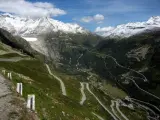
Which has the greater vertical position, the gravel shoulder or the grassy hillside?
the gravel shoulder

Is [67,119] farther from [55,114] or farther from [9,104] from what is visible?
[9,104]

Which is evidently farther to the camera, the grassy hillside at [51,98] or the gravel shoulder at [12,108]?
the grassy hillside at [51,98]

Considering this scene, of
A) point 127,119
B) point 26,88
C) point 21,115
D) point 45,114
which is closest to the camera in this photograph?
point 21,115

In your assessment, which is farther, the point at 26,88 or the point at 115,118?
the point at 115,118

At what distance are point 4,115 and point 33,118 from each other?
1.91 meters

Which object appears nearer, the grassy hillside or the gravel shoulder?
the gravel shoulder

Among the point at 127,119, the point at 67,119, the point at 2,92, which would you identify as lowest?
the point at 127,119

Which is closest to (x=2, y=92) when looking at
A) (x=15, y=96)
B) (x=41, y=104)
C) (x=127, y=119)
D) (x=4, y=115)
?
(x=15, y=96)

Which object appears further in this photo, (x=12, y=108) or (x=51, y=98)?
(x=51, y=98)

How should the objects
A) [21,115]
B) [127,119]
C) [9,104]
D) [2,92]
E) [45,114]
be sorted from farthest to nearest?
[127,119]
[45,114]
[2,92]
[9,104]
[21,115]

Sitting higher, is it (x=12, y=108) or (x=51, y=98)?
(x=12, y=108)

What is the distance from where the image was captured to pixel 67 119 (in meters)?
49.3

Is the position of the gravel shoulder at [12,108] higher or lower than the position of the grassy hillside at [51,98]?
higher

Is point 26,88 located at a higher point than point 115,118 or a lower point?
higher
